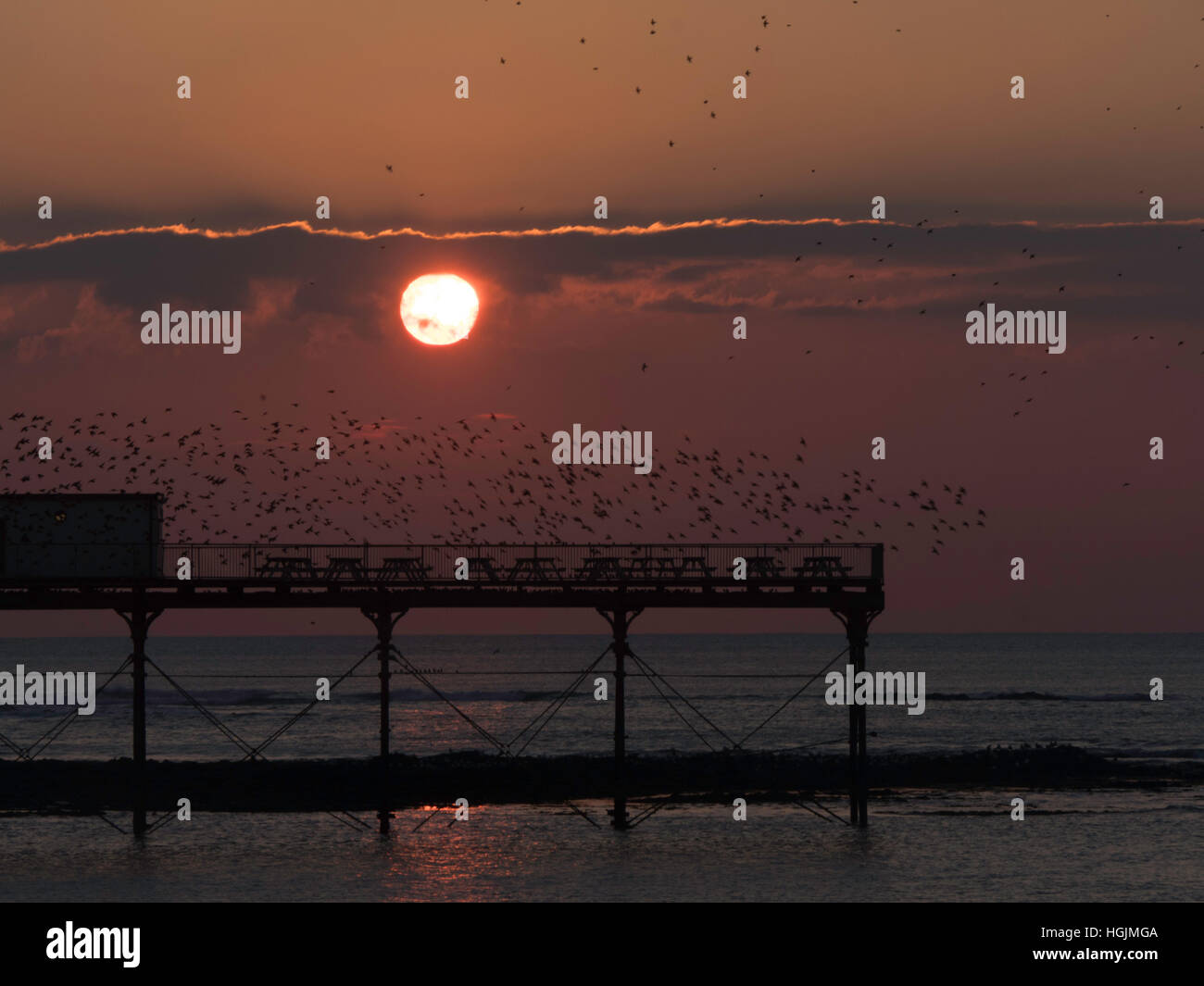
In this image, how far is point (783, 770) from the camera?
7244 cm

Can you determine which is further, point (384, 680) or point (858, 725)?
point (858, 725)

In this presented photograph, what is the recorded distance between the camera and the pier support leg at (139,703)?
45750mm

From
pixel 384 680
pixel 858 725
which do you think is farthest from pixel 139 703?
pixel 858 725

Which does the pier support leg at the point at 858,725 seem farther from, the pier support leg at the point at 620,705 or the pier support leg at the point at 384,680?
the pier support leg at the point at 384,680

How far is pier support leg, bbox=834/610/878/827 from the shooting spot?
4678 centimetres

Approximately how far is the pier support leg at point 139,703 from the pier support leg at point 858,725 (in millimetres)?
21123

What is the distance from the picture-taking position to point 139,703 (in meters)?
48.3

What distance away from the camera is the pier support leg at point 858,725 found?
46781 mm

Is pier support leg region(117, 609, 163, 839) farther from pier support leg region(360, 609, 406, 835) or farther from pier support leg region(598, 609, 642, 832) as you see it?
pier support leg region(598, 609, 642, 832)

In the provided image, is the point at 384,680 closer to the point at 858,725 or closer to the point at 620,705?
the point at 620,705

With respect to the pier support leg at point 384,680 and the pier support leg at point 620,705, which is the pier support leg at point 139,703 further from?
the pier support leg at point 620,705

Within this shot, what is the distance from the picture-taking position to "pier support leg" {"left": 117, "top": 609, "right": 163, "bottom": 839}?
150ft

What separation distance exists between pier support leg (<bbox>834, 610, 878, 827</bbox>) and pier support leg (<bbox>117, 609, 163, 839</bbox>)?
2112 centimetres

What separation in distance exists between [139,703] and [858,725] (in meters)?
23.7
